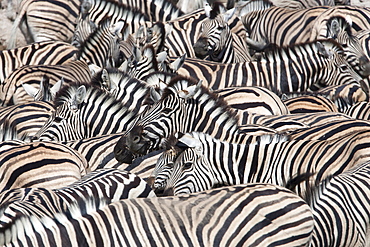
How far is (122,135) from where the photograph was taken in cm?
701

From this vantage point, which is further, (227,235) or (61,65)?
(61,65)

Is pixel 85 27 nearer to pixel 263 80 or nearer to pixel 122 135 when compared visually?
pixel 263 80

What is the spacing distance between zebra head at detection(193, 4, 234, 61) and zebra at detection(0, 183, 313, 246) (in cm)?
571

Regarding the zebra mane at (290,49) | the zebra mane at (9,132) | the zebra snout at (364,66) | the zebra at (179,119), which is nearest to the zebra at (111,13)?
the zebra mane at (290,49)

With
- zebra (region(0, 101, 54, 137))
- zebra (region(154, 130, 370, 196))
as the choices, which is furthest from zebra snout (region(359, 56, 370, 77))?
zebra (region(0, 101, 54, 137))

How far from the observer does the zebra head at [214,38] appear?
10305 mm

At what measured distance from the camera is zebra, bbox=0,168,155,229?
467 centimetres

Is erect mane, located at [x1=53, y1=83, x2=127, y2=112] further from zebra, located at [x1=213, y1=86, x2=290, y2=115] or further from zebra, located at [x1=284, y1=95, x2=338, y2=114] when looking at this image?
zebra, located at [x1=284, y1=95, x2=338, y2=114]

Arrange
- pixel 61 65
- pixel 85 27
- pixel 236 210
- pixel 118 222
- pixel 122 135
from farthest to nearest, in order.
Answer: pixel 85 27
pixel 61 65
pixel 122 135
pixel 236 210
pixel 118 222

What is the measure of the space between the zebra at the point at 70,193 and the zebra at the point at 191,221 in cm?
33

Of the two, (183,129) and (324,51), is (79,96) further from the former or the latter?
(324,51)

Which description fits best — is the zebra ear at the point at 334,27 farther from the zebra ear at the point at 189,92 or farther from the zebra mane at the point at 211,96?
the zebra ear at the point at 189,92

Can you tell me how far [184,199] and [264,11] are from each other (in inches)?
331

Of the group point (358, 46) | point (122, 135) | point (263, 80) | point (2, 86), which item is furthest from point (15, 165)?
point (358, 46)
